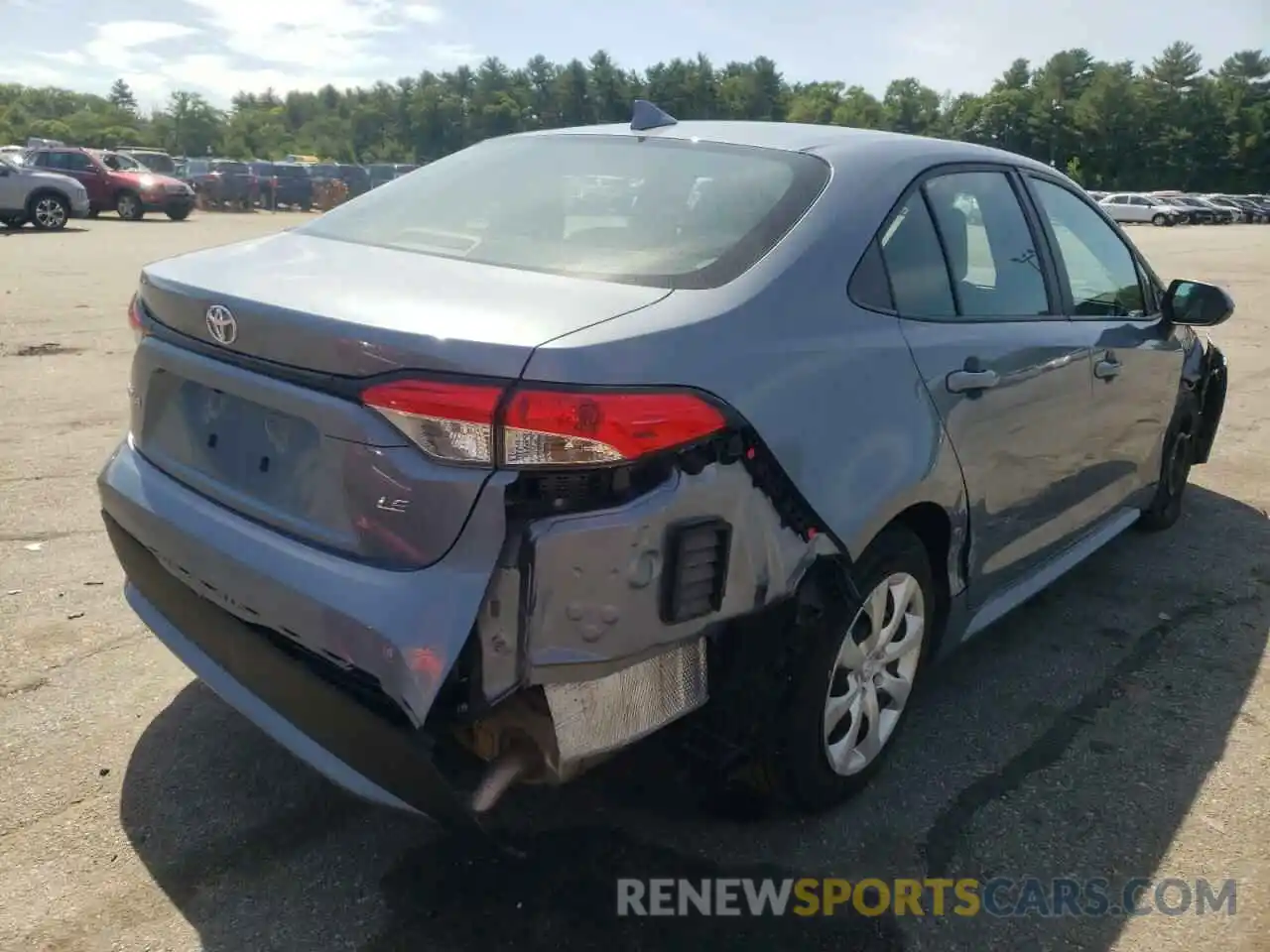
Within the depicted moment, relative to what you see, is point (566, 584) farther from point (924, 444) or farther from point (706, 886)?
point (924, 444)

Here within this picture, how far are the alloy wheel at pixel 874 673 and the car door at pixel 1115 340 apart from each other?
4.27 feet

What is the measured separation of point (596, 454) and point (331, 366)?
0.58m

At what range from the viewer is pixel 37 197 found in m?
21.8

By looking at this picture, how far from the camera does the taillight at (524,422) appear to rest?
1.99 metres

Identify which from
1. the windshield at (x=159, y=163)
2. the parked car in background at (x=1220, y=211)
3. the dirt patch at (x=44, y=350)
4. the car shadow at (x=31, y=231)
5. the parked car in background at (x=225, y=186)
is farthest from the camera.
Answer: the parked car in background at (x=1220, y=211)

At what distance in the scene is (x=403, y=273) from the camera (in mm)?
2467

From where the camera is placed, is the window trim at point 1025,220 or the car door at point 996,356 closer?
the car door at point 996,356

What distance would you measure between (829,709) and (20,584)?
3089 mm

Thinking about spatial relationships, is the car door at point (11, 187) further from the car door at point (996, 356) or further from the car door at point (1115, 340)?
the car door at point (996, 356)

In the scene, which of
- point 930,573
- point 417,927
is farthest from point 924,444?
point 417,927

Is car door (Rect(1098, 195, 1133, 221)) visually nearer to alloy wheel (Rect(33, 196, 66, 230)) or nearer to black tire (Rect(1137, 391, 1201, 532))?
alloy wheel (Rect(33, 196, 66, 230))

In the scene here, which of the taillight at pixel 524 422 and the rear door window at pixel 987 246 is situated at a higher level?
the rear door window at pixel 987 246

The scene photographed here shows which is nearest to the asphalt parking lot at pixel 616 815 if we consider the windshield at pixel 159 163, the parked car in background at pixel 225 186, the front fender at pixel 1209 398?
the front fender at pixel 1209 398

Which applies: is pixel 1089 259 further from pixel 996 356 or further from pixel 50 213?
pixel 50 213
